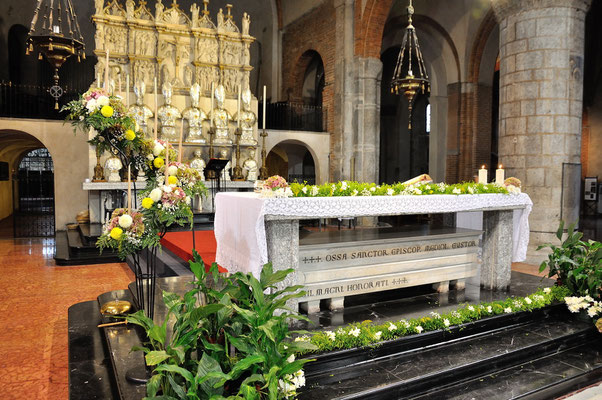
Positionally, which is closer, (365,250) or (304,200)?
(304,200)

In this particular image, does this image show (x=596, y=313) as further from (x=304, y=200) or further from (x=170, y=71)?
(x=170, y=71)

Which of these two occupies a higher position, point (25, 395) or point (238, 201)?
point (238, 201)

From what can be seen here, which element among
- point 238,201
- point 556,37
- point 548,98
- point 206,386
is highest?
point 556,37

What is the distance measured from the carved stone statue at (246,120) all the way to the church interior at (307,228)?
6cm

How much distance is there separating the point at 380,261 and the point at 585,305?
7.40ft

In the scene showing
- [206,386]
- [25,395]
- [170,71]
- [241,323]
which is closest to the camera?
[206,386]

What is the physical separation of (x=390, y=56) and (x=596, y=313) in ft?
59.1

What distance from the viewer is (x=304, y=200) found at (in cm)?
396

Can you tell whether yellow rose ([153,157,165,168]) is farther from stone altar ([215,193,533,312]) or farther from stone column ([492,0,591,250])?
stone column ([492,0,591,250])

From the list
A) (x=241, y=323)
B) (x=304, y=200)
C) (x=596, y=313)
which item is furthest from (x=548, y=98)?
(x=241, y=323)

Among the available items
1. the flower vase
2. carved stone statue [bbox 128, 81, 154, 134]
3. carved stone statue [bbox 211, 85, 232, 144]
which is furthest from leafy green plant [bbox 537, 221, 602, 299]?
carved stone statue [bbox 128, 81, 154, 134]

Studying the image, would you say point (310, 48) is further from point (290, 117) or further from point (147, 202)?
point (147, 202)

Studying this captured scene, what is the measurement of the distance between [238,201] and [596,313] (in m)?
3.90

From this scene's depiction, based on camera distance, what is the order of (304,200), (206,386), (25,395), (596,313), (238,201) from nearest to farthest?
1. (206,386)
2. (25,395)
3. (304,200)
4. (238,201)
5. (596,313)
